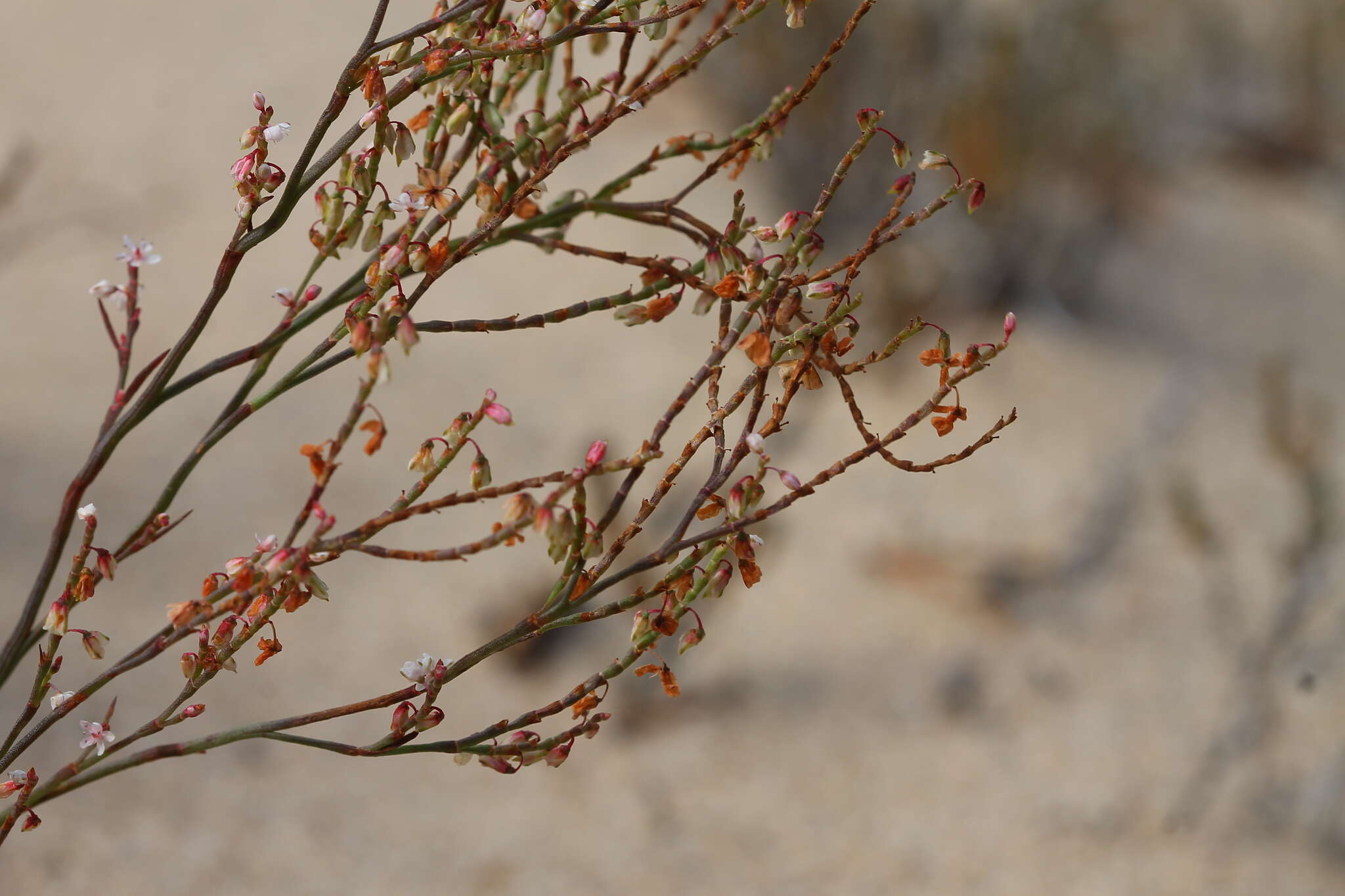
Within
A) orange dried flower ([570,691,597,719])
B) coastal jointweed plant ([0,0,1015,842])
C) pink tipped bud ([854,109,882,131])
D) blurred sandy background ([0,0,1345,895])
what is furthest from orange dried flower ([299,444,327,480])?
blurred sandy background ([0,0,1345,895])

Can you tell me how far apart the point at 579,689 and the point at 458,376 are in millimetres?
3171

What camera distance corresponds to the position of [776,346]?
2.84 ft

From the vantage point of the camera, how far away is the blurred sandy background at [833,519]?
2633 mm

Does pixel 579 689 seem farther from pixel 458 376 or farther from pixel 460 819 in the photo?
pixel 458 376

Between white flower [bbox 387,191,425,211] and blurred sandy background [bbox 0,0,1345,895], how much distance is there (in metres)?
1.74

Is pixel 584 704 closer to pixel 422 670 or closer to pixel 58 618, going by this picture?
pixel 422 670

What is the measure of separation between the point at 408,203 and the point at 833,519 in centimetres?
285

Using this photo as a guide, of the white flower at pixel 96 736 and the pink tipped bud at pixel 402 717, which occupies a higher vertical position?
the pink tipped bud at pixel 402 717

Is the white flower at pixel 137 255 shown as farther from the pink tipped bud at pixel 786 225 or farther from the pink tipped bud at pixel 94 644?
the pink tipped bud at pixel 786 225

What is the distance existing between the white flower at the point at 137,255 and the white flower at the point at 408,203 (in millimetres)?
178

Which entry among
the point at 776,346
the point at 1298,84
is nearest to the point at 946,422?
the point at 776,346

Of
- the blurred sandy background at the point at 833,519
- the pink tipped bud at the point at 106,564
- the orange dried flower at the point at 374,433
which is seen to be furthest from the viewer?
the blurred sandy background at the point at 833,519

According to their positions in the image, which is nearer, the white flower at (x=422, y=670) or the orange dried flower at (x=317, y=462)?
the orange dried flower at (x=317, y=462)

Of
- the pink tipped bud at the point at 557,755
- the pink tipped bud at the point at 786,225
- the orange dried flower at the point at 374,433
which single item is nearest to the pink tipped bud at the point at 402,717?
the pink tipped bud at the point at 557,755
